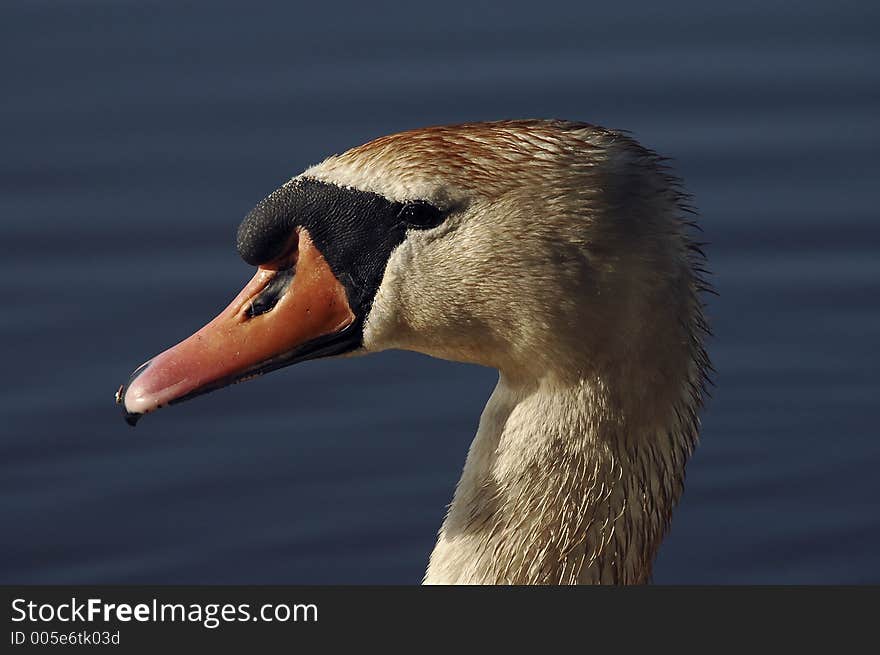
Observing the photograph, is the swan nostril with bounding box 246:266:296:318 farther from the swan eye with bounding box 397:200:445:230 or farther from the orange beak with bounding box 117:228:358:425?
the swan eye with bounding box 397:200:445:230

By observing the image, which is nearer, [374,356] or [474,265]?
[474,265]

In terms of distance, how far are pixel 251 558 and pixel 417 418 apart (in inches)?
45.3

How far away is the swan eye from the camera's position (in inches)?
227

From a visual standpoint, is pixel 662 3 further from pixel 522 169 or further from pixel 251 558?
pixel 522 169

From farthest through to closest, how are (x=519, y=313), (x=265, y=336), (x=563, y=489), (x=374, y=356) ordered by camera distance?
(x=374, y=356), (x=265, y=336), (x=563, y=489), (x=519, y=313)

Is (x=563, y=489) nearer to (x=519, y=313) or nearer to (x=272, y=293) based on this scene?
(x=519, y=313)

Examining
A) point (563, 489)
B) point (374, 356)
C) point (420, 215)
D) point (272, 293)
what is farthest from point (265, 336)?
point (374, 356)

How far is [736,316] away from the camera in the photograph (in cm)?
1014

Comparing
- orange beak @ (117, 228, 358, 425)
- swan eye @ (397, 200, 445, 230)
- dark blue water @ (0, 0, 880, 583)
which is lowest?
dark blue water @ (0, 0, 880, 583)

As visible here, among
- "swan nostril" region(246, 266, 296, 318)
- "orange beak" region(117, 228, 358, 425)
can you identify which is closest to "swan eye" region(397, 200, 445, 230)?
"orange beak" region(117, 228, 358, 425)

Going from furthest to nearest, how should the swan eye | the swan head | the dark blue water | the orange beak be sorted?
the dark blue water, the orange beak, the swan eye, the swan head

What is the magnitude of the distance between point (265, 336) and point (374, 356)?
392cm

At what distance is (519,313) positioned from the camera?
5711 millimetres

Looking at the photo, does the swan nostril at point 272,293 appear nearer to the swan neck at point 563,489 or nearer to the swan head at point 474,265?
the swan head at point 474,265
